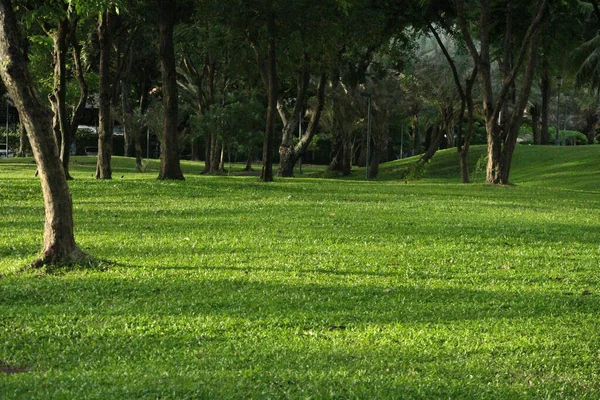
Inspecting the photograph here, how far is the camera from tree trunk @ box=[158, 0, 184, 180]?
88.4 ft

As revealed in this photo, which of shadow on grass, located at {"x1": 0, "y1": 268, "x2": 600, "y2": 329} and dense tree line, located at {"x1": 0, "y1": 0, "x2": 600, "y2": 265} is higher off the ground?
dense tree line, located at {"x1": 0, "y1": 0, "x2": 600, "y2": 265}

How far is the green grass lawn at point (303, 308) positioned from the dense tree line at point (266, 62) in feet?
6.71

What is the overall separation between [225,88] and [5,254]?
138 ft

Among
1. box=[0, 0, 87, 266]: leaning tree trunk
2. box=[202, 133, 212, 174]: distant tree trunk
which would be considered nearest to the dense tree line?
box=[0, 0, 87, 266]: leaning tree trunk

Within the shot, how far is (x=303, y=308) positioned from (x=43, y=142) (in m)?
4.20

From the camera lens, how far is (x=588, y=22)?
45188 millimetres

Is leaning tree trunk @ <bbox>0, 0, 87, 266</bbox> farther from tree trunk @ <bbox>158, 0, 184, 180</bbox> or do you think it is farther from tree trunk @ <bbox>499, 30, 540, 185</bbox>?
tree trunk @ <bbox>499, 30, 540, 185</bbox>

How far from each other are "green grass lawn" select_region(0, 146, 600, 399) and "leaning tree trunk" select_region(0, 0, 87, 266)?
1.61ft

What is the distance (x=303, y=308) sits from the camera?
8680mm

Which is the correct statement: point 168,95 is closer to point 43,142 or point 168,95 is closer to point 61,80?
point 61,80

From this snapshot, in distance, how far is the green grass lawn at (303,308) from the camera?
624cm

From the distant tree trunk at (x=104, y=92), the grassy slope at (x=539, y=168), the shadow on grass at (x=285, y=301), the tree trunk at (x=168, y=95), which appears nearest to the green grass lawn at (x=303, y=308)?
the shadow on grass at (x=285, y=301)

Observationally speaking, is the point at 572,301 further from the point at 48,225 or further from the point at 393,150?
the point at 393,150

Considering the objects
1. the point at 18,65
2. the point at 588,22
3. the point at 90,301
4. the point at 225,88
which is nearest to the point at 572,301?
the point at 90,301
